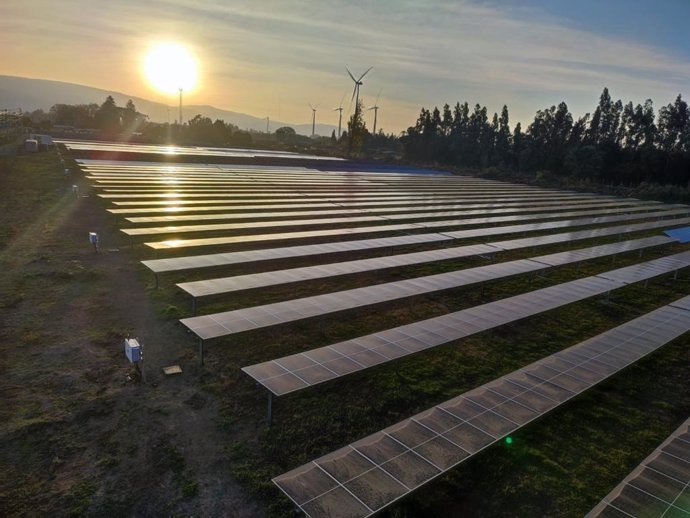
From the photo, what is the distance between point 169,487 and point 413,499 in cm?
424

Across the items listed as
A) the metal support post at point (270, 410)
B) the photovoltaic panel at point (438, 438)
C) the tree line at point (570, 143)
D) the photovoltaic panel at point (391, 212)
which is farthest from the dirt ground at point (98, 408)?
the tree line at point (570, 143)

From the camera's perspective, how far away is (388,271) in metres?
20.7

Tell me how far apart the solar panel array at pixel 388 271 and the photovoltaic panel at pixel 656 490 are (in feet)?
6.34

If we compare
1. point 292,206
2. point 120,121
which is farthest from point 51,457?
point 120,121

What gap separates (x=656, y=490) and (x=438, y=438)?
368 cm

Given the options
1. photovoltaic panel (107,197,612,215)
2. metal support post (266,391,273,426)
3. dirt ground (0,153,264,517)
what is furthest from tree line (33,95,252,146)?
metal support post (266,391,273,426)

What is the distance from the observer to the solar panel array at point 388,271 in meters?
8.15

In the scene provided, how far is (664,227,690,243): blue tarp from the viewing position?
3378cm

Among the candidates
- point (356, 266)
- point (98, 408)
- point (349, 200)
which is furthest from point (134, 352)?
point (349, 200)

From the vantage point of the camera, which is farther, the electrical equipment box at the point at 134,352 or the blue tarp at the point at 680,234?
the blue tarp at the point at 680,234

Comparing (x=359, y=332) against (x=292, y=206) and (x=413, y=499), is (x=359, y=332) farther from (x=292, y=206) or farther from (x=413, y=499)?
(x=292, y=206)

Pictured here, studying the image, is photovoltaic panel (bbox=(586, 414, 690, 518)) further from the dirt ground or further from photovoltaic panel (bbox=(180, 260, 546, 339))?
photovoltaic panel (bbox=(180, 260, 546, 339))

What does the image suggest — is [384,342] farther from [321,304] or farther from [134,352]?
[134,352]

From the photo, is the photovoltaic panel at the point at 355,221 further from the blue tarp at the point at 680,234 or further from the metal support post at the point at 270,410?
the metal support post at the point at 270,410
